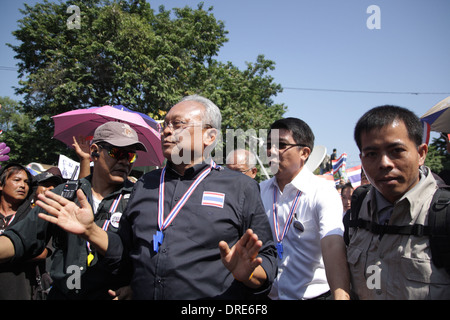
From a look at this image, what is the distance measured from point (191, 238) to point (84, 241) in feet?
3.07

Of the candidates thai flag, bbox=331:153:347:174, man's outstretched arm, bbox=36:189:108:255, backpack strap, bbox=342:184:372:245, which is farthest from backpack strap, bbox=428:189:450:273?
thai flag, bbox=331:153:347:174

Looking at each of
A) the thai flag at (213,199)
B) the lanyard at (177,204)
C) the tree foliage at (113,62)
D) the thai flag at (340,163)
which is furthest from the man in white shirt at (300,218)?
the tree foliage at (113,62)

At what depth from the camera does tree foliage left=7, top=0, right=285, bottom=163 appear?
14.2 metres

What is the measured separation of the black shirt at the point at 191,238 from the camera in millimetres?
1720

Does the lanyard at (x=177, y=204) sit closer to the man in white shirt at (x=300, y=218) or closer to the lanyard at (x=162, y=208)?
the lanyard at (x=162, y=208)

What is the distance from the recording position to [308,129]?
115 inches

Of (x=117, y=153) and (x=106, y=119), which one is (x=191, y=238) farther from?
(x=106, y=119)

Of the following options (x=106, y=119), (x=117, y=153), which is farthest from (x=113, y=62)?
(x=117, y=153)

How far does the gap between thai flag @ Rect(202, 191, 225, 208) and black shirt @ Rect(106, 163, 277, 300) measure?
0.01 metres

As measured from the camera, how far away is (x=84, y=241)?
7.17 feet

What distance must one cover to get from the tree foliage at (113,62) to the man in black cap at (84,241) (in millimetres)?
12018

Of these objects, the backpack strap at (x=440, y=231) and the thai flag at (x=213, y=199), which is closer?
the backpack strap at (x=440, y=231)

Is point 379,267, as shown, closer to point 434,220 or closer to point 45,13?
point 434,220
